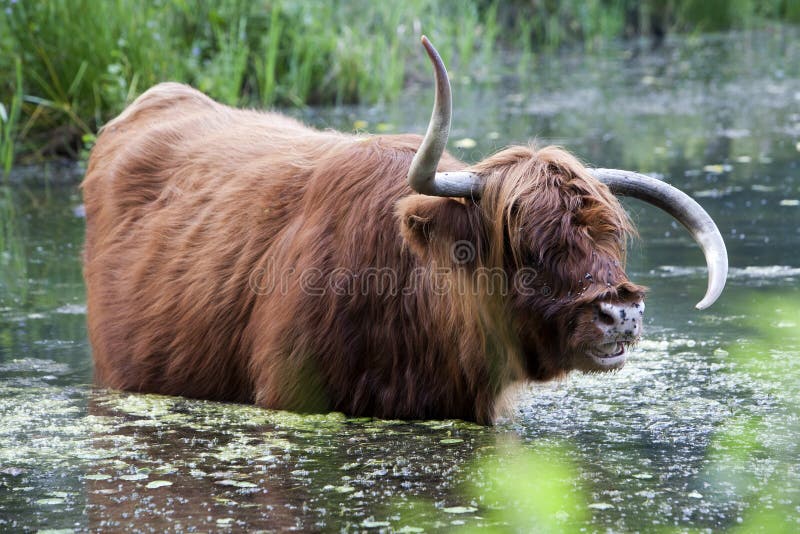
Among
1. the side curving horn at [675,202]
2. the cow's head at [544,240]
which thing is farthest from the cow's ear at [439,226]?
the side curving horn at [675,202]

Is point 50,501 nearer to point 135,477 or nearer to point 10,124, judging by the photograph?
point 135,477

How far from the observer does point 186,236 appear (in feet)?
15.7

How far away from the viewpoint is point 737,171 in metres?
8.94

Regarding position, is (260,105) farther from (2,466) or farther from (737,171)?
(2,466)

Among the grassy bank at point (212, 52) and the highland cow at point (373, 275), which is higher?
the grassy bank at point (212, 52)

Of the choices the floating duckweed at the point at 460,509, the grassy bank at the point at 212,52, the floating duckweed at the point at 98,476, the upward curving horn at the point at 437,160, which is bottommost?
the floating duckweed at the point at 98,476

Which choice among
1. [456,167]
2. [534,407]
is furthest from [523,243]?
[534,407]

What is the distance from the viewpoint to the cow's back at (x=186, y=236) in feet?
14.8

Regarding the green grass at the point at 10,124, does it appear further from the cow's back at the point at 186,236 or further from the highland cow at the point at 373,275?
the highland cow at the point at 373,275

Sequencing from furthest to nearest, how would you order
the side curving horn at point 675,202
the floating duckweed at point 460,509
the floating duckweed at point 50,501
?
the side curving horn at point 675,202 < the floating duckweed at point 50,501 < the floating duckweed at point 460,509

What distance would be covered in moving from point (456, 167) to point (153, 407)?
1.32 m

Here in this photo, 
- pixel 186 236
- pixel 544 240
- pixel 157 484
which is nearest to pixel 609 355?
pixel 544 240

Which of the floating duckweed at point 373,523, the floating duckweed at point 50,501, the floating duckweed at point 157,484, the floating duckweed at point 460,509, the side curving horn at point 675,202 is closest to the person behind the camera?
the floating duckweed at point 373,523

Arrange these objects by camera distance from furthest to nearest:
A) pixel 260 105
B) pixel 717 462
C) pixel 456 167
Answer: pixel 260 105 → pixel 456 167 → pixel 717 462
